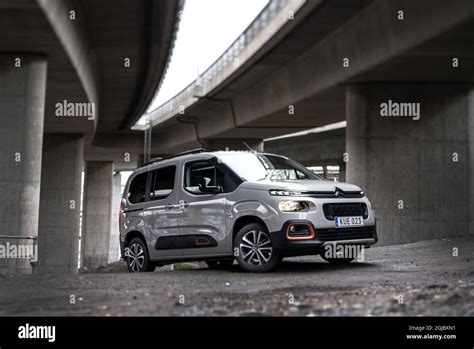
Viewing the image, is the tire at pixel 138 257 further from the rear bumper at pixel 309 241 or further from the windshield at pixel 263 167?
the rear bumper at pixel 309 241

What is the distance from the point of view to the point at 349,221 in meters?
10.0

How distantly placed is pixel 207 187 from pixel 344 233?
7.15 feet

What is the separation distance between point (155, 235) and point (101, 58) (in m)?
11.2

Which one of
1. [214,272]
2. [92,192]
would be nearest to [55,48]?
[214,272]

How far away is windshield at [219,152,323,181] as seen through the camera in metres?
10.4

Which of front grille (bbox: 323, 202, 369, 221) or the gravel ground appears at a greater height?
front grille (bbox: 323, 202, 369, 221)

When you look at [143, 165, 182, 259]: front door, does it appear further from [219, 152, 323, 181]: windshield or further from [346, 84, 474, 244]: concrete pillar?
[346, 84, 474, 244]: concrete pillar

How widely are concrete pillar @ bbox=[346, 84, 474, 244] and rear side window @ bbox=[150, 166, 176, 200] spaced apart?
9.30 m

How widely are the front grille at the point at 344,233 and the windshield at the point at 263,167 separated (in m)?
1.14

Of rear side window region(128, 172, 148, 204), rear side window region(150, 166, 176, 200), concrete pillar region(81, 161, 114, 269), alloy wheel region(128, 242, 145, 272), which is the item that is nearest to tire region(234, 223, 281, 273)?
rear side window region(150, 166, 176, 200)

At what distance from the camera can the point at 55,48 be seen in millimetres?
16609

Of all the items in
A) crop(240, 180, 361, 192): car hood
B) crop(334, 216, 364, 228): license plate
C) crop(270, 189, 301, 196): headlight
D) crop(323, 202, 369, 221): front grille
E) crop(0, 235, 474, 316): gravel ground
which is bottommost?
crop(0, 235, 474, 316): gravel ground

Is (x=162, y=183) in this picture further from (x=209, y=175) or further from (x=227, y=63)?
(x=227, y=63)
